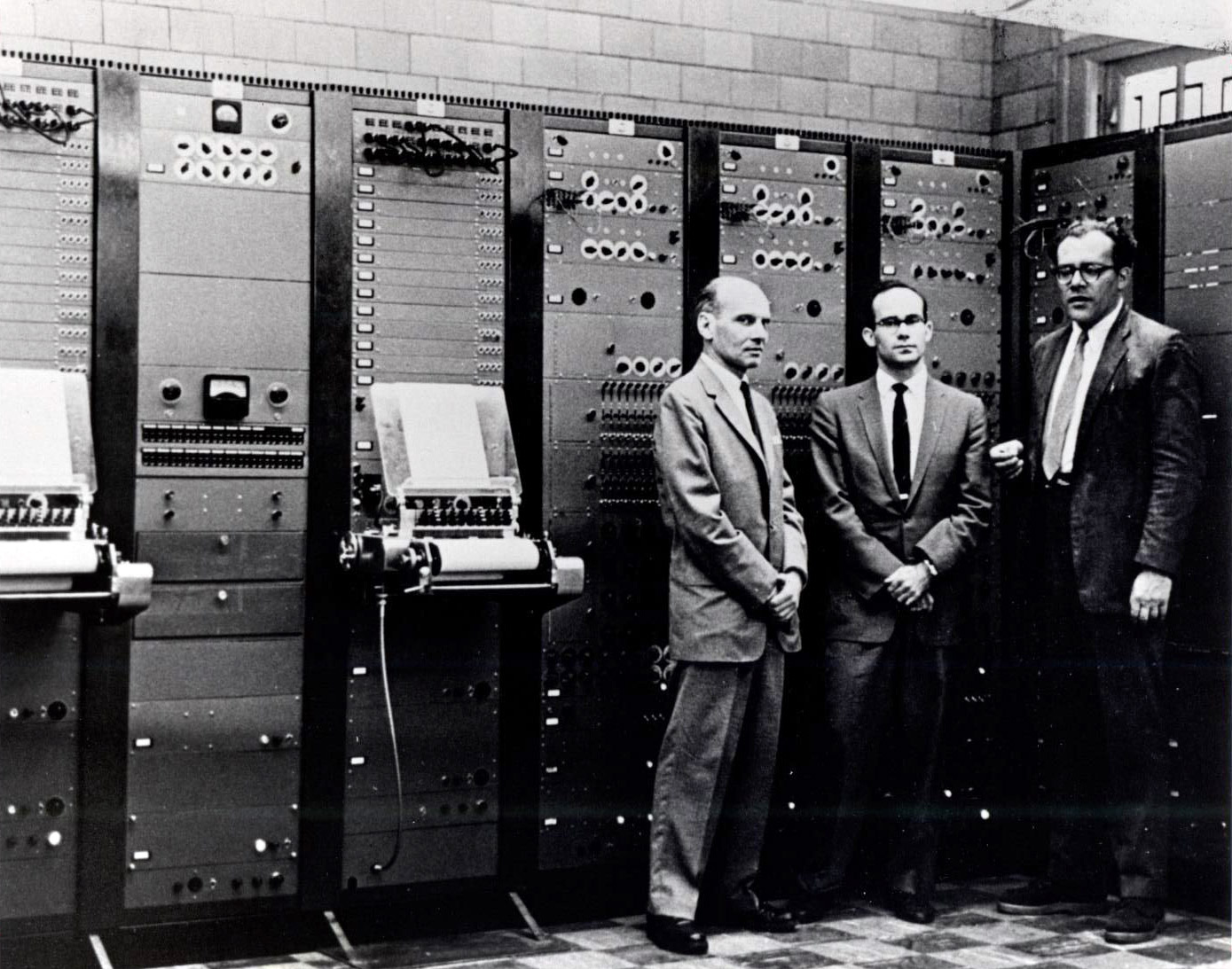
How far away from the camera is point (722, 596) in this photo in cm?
448

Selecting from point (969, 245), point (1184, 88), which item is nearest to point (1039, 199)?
point (969, 245)

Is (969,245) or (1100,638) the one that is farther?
(969,245)

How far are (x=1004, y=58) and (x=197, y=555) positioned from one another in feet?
14.4

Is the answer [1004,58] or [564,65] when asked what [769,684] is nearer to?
[564,65]

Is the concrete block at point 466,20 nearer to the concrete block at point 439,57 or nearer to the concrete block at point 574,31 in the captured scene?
the concrete block at point 439,57

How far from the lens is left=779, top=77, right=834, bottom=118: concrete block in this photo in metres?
6.73

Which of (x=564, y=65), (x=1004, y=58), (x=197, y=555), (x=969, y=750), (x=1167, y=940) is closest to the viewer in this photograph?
(x=197, y=555)

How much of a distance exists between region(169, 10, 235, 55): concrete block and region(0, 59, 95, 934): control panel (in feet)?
4.89

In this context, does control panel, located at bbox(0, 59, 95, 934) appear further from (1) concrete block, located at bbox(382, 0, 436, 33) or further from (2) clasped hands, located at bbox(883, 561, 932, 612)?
(2) clasped hands, located at bbox(883, 561, 932, 612)

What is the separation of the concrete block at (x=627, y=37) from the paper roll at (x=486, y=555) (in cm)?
271

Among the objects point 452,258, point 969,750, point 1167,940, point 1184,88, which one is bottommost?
point 1167,940

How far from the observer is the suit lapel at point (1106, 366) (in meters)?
4.75

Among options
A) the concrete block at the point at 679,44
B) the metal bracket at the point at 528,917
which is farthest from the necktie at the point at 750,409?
the concrete block at the point at 679,44

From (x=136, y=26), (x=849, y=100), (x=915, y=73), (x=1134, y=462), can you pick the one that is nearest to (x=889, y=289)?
(x=1134, y=462)
